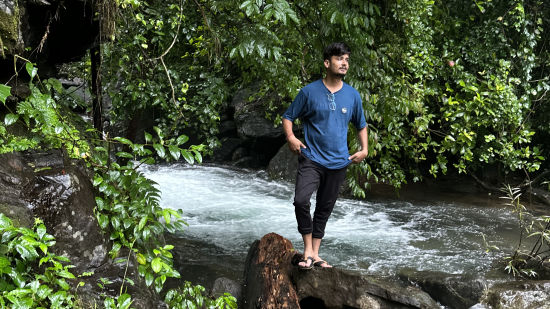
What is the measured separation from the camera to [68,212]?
3.18 metres

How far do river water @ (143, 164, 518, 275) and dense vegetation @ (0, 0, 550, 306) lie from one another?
0.84m

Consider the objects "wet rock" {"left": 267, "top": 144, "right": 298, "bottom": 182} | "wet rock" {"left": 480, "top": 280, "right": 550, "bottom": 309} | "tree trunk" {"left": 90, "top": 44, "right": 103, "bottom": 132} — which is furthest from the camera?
"wet rock" {"left": 267, "top": 144, "right": 298, "bottom": 182}

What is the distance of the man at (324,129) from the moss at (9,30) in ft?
6.52

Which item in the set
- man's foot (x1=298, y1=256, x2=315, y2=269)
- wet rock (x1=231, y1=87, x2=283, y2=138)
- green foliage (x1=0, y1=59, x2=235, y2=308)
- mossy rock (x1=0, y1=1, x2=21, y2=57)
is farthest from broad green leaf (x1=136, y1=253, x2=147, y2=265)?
wet rock (x1=231, y1=87, x2=283, y2=138)

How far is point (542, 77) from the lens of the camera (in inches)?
331

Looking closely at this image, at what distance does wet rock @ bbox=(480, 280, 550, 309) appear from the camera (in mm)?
4391

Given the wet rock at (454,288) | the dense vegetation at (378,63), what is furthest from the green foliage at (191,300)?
the wet rock at (454,288)

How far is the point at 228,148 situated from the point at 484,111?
6852 millimetres

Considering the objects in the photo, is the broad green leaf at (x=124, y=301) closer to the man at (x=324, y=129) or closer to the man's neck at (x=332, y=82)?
the man at (x=324, y=129)

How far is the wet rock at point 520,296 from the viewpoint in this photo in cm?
439

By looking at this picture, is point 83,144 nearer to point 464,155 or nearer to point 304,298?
point 304,298

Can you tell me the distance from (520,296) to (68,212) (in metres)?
4.06

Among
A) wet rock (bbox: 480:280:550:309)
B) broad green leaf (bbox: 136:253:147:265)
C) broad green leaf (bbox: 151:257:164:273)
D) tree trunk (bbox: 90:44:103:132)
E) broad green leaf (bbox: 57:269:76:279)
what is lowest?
wet rock (bbox: 480:280:550:309)

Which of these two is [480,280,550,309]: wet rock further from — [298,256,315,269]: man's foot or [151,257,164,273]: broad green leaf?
[151,257,164,273]: broad green leaf
